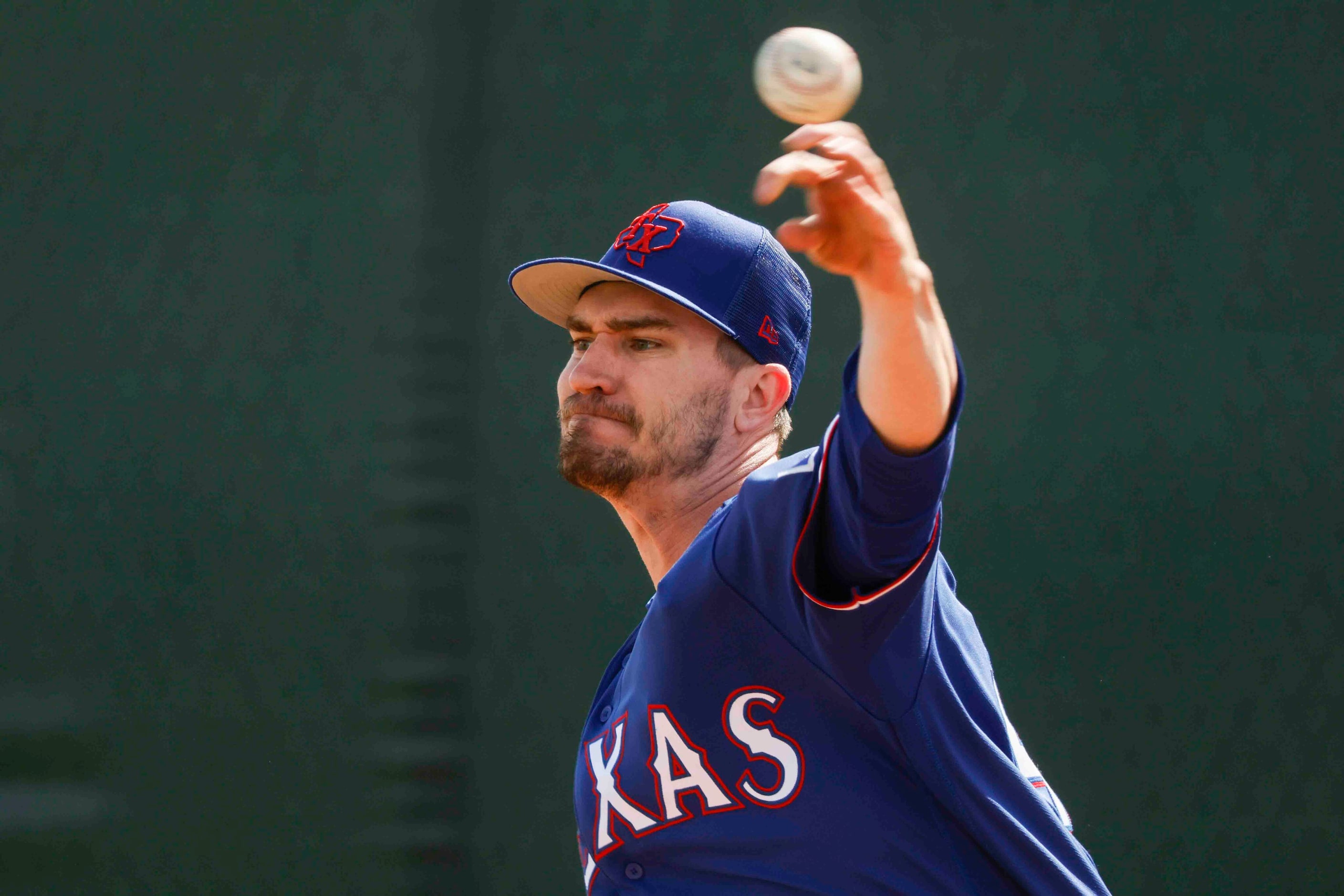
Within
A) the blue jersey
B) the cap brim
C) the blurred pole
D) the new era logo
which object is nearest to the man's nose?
the cap brim

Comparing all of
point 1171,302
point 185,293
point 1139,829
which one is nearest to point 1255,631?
point 1139,829

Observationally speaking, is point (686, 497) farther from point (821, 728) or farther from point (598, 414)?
point (821, 728)

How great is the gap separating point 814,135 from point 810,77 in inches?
9.4

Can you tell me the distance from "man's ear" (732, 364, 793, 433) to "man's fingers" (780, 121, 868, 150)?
70 cm

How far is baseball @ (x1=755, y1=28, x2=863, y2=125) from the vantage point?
1.18m

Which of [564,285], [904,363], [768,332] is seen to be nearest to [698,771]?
[904,363]

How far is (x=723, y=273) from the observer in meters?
1.68

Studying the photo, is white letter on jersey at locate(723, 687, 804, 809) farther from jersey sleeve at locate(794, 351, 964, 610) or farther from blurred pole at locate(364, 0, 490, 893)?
blurred pole at locate(364, 0, 490, 893)

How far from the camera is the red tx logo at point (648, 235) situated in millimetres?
1696

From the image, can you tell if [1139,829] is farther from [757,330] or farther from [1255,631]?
[757,330]

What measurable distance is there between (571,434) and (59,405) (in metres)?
1.28

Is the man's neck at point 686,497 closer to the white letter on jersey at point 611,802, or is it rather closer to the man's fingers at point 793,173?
the white letter on jersey at point 611,802

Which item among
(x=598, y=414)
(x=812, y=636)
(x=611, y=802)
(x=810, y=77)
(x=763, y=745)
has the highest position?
(x=810, y=77)

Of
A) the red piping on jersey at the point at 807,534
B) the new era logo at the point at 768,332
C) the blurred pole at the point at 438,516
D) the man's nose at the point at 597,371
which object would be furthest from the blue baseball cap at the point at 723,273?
the blurred pole at the point at 438,516
